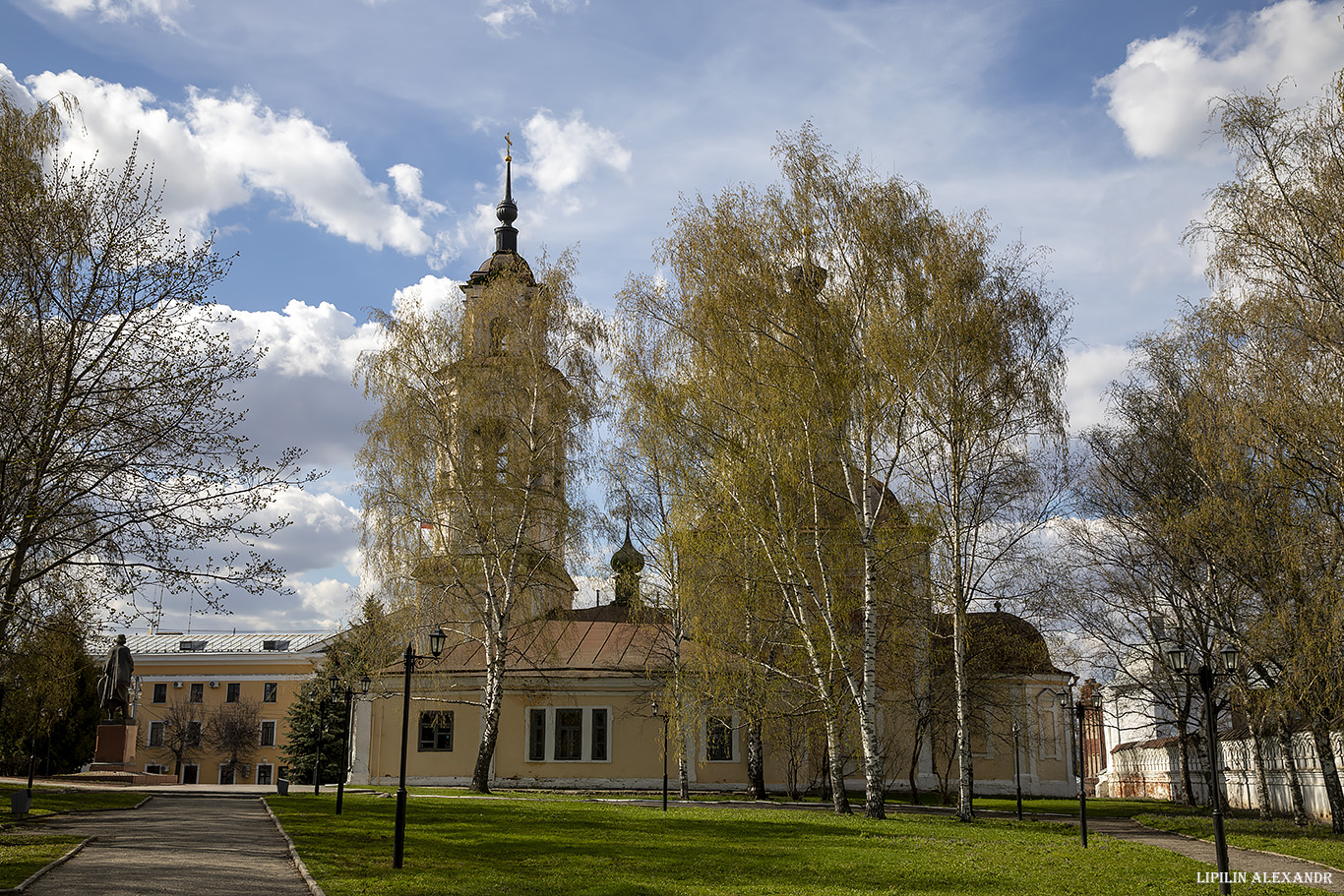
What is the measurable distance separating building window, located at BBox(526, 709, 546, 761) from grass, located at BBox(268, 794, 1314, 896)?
1234 centimetres

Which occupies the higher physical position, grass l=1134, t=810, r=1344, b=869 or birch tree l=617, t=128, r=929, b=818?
birch tree l=617, t=128, r=929, b=818

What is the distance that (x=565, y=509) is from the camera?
2764cm

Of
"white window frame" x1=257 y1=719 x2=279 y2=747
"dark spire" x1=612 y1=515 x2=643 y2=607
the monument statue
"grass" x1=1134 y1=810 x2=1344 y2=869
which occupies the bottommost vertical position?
"white window frame" x1=257 y1=719 x2=279 y2=747

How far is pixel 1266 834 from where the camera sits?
20625mm

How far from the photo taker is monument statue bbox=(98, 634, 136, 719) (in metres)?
29.1

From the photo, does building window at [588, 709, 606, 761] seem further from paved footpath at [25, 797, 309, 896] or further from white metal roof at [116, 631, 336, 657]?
white metal roof at [116, 631, 336, 657]

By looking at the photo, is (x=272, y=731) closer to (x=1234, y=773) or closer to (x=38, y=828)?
(x=38, y=828)

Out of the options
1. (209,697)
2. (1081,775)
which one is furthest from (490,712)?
(209,697)

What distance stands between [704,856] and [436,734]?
21874mm

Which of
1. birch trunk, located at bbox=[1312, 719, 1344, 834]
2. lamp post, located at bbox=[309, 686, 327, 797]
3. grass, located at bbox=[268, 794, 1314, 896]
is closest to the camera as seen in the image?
grass, located at bbox=[268, 794, 1314, 896]

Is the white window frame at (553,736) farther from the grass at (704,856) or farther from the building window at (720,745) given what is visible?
the grass at (704,856)

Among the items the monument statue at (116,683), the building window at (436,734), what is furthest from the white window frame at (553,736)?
the monument statue at (116,683)

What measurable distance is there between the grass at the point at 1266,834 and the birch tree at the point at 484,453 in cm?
1657

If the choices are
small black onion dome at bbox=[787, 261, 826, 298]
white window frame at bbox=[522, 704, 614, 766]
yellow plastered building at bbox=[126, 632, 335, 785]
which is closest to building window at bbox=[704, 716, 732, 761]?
white window frame at bbox=[522, 704, 614, 766]
